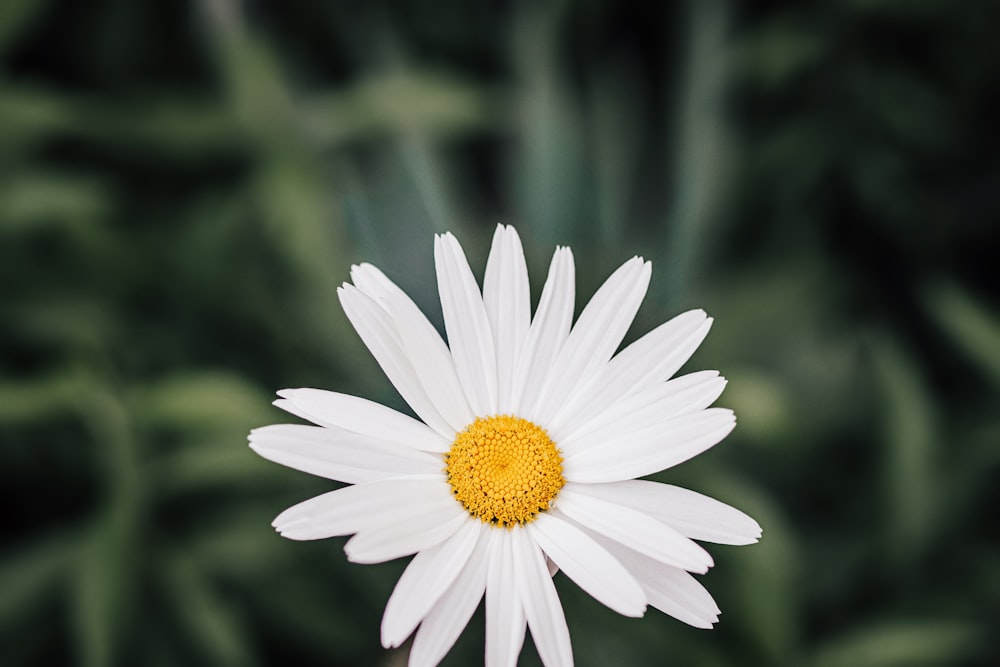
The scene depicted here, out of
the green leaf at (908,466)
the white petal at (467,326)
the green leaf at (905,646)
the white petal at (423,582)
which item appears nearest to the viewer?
the white petal at (423,582)

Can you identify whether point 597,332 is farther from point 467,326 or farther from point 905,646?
point 905,646

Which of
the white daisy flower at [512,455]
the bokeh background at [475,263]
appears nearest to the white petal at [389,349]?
the white daisy flower at [512,455]

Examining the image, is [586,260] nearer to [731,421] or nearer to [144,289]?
[144,289]

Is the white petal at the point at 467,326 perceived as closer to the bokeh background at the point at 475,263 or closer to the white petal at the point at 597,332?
the white petal at the point at 597,332

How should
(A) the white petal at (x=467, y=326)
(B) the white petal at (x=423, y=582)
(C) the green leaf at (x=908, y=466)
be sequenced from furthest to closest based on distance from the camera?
(C) the green leaf at (x=908, y=466) < (A) the white petal at (x=467, y=326) < (B) the white petal at (x=423, y=582)

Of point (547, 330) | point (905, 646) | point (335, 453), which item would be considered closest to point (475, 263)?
point (547, 330)
